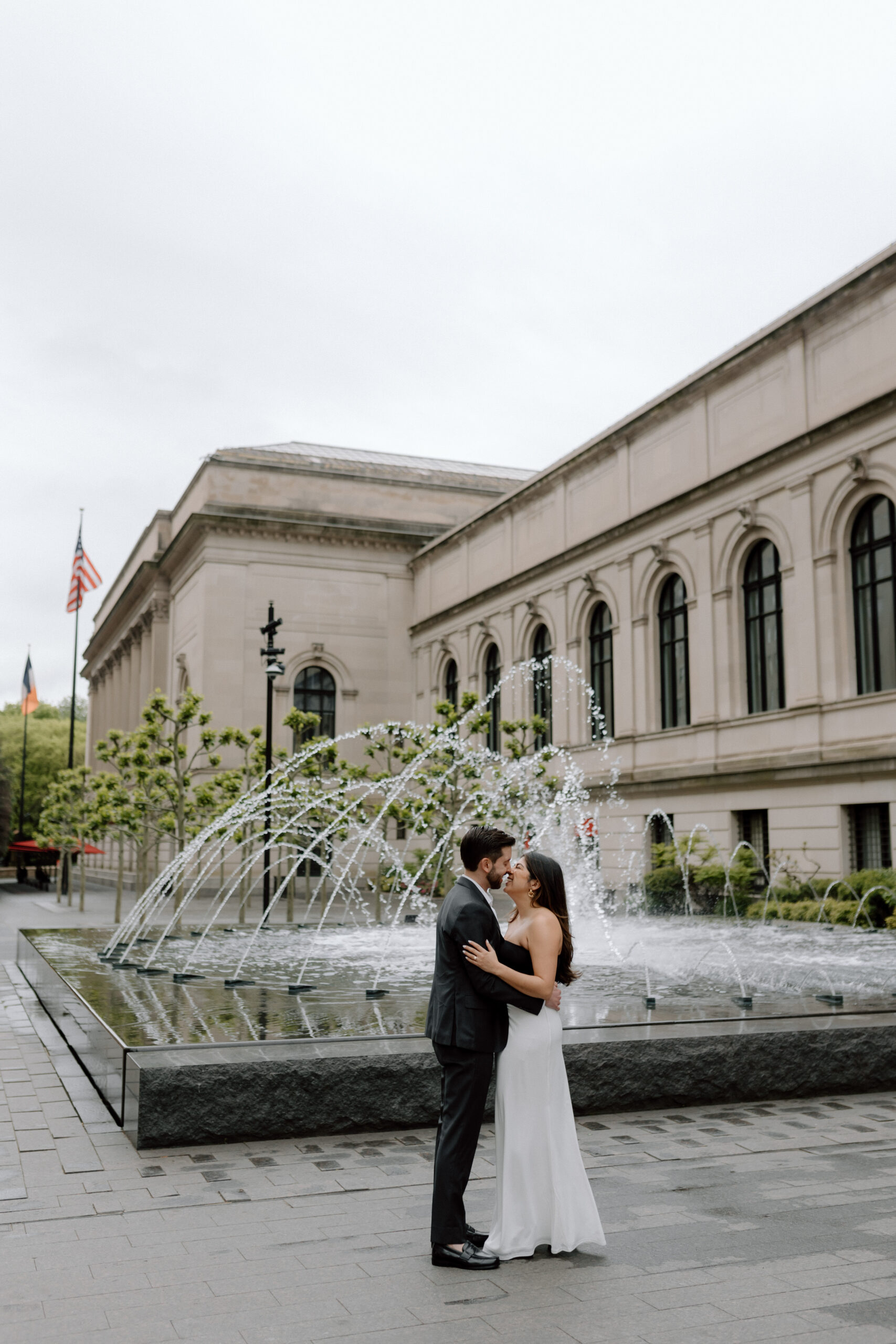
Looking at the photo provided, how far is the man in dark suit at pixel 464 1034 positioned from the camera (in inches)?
223

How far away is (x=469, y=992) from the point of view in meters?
5.77

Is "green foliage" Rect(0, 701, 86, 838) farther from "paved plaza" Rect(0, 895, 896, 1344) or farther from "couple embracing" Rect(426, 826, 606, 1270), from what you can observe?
"couple embracing" Rect(426, 826, 606, 1270)

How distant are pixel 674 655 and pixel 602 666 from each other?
13.1ft

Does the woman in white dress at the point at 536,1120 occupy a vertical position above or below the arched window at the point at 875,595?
below

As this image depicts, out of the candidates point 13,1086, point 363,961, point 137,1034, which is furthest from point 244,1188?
point 363,961

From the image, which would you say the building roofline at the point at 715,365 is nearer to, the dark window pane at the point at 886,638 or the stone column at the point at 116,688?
the dark window pane at the point at 886,638

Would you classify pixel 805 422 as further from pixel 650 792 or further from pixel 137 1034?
pixel 137 1034

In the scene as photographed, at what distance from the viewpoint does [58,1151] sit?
25.3 feet

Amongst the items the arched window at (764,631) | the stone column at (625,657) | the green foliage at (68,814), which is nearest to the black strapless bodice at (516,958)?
the arched window at (764,631)

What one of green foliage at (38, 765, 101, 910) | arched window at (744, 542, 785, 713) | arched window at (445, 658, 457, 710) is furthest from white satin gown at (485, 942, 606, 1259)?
arched window at (445, 658, 457, 710)

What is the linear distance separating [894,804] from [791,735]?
3.57 m

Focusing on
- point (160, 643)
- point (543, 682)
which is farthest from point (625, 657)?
point (160, 643)

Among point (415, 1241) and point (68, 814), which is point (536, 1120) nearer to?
point (415, 1241)

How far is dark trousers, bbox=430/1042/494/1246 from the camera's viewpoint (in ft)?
18.6
